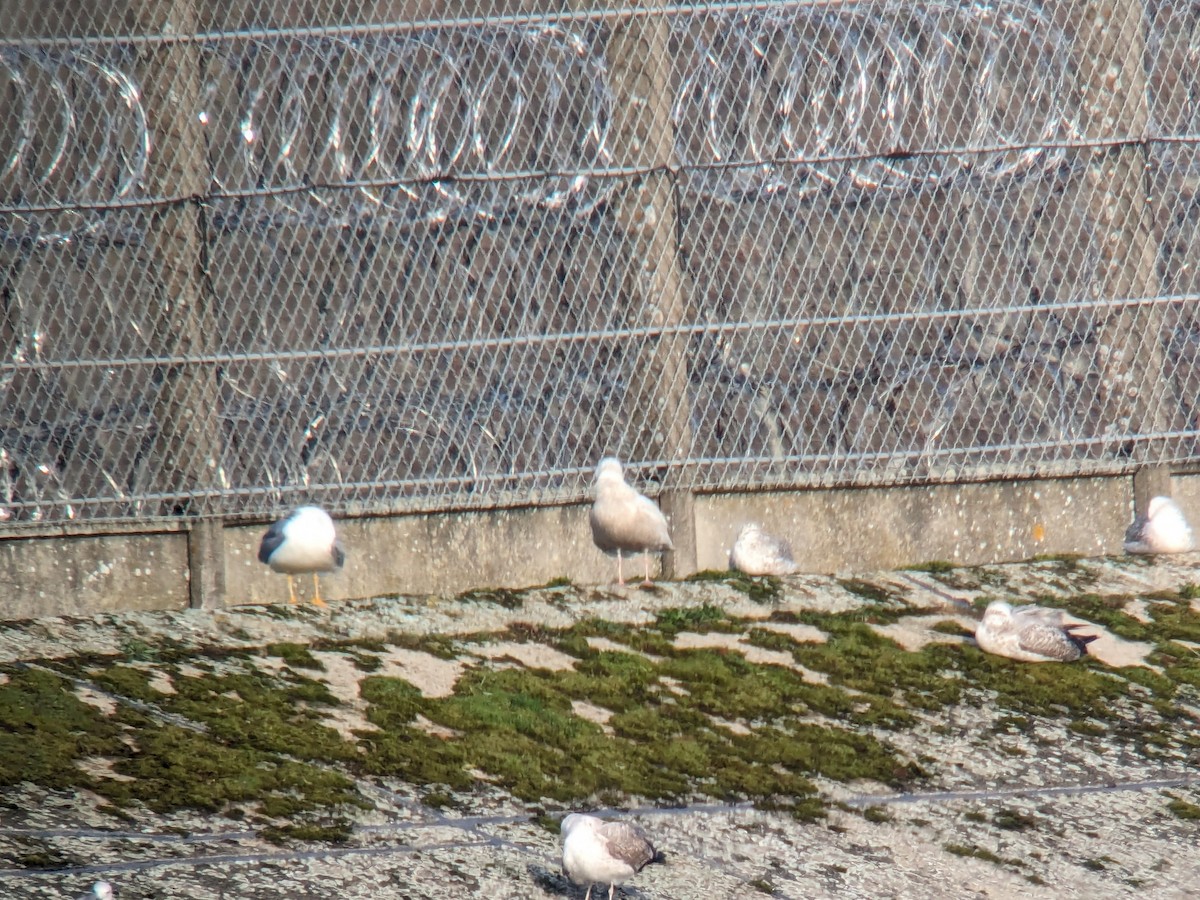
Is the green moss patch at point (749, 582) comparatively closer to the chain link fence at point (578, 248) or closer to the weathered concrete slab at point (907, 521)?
the weathered concrete slab at point (907, 521)

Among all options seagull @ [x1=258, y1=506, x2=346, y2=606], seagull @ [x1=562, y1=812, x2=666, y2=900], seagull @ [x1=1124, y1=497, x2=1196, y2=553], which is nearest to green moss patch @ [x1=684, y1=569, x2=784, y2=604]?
seagull @ [x1=258, y1=506, x2=346, y2=606]

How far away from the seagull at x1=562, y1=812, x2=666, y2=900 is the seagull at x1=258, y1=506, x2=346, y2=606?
3.31m

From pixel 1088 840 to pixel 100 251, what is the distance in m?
5.71

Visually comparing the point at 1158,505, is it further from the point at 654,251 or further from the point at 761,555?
the point at 654,251

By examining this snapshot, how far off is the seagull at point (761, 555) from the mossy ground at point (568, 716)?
600 millimetres

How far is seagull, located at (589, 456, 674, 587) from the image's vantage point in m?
7.53

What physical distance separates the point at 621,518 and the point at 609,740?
1.96 metres

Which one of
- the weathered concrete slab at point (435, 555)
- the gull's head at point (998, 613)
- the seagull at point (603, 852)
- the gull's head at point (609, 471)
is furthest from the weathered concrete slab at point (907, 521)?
the seagull at point (603, 852)

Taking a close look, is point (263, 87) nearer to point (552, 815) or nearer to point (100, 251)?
point (100, 251)

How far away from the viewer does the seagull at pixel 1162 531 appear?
8000 mm

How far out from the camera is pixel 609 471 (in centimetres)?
770

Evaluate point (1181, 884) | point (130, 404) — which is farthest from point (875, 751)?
point (130, 404)

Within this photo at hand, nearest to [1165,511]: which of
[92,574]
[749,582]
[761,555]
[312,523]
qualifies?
[761,555]

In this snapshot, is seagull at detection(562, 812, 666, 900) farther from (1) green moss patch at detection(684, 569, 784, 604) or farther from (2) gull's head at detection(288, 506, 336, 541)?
(2) gull's head at detection(288, 506, 336, 541)
